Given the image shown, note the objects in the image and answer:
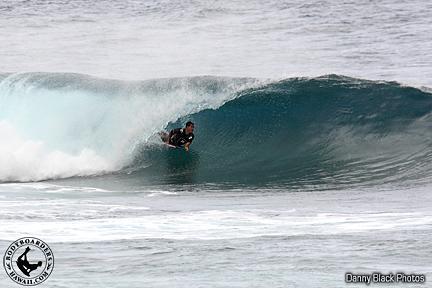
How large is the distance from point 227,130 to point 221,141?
519mm

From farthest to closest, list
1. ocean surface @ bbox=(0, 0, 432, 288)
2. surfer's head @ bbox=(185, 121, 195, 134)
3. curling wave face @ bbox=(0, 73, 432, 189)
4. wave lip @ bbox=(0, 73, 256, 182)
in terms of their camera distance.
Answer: wave lip @ bbox=(0, 73, 256, 182) < curling wave face @ bbox=(0, 73, 432, 189) < surfer's head @ bbox=(185, 121, 195, 134) < ocean surface @ bbox=(0, 0, 432, 288)

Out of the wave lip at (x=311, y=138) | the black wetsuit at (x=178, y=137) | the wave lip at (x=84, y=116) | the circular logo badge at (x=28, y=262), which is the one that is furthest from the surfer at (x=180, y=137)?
the circular logo badge at (x=28, y=262)

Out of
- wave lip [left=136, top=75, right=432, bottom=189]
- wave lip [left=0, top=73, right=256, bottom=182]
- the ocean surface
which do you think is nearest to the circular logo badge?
the ocean surface

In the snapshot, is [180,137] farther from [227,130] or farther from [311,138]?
[311,138]

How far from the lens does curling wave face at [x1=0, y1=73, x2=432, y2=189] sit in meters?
18.5

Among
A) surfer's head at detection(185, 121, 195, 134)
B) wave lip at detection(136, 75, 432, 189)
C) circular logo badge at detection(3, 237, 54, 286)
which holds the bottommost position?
wave lip at detection(136, 75, 432, 189)

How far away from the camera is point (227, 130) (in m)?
21.1

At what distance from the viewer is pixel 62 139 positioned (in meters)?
21.0

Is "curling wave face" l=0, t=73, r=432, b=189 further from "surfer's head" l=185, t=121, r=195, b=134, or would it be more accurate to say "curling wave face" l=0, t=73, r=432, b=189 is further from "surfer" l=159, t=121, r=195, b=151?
"surfer's head" l=185, t=121, r=195, b=134

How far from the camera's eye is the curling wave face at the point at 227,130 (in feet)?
60.7

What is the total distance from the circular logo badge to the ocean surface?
0.43 feet

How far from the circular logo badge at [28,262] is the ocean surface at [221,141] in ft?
0.43

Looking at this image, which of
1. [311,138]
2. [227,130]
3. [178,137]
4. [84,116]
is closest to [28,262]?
[178,137]

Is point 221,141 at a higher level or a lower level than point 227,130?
lower
